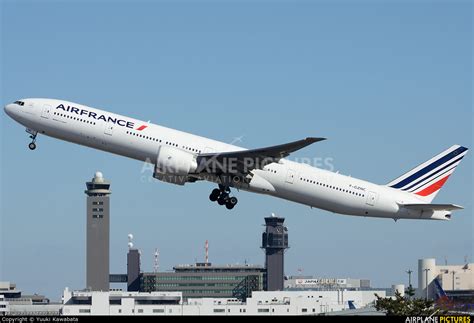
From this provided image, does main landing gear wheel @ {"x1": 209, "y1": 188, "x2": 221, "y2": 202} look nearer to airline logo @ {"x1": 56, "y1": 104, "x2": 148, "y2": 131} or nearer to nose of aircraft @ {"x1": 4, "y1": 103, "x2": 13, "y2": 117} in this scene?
airline logo @ {"x1": 56, "y1": 104, "x2": 148, "y2": 131}

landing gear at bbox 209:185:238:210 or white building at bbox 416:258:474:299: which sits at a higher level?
landing gear at bbox 209:185:238:210

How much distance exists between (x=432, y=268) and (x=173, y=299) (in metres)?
44.8

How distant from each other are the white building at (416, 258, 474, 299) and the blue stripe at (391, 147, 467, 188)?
3239 inches

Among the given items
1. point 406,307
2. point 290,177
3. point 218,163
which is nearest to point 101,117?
point 218,163

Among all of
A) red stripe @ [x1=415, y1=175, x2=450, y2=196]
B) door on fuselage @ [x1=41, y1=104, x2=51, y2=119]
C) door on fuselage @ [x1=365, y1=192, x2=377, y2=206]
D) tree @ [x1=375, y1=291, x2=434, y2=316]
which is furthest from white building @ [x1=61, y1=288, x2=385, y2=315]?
door on fuselage @ [x1=41, y1=104, x2=51, y2=119]

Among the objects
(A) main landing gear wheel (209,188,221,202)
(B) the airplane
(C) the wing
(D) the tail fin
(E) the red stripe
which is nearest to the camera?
(C) the wing

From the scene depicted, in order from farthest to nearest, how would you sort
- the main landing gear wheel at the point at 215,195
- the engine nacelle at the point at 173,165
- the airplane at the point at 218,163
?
the main landing gear wheel at the point at 215,195
the airplane at the point at 218,163
the engine nacelle at the point at 173,165

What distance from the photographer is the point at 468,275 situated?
497 feet

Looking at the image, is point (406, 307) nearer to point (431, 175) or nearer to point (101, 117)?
point (431, 175)

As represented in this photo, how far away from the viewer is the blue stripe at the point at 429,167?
216ft

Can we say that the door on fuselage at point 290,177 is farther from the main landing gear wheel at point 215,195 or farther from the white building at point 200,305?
the white building at point 200,305

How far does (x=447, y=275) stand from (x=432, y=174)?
296 ft

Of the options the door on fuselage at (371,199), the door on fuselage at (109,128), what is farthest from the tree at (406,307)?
the door on fuselage at (109,128)

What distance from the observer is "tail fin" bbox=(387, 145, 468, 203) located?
65.8 m
